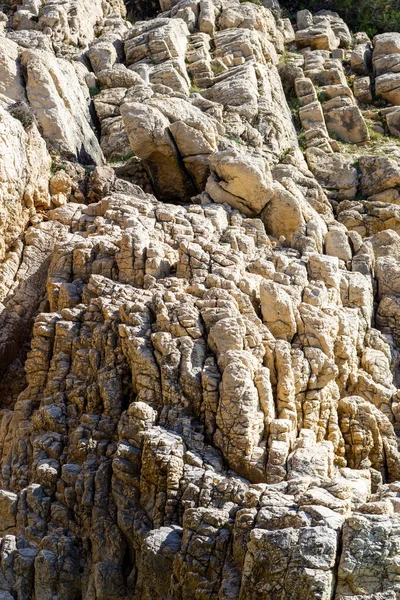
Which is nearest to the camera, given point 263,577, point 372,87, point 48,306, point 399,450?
point 263,577

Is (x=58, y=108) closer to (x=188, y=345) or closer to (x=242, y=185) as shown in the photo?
(x=242, y=185)

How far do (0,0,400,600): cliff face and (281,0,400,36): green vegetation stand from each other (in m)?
19.3

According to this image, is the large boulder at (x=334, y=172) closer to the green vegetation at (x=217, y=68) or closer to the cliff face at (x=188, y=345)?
the cliff face at (x=188, y=345)

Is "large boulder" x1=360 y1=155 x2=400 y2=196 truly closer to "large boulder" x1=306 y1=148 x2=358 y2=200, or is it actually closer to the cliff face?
the cliff face

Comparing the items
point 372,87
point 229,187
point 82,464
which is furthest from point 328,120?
point 82,464

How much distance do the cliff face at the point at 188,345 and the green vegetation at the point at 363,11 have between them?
19293 mm

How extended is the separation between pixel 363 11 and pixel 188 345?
40.7 m

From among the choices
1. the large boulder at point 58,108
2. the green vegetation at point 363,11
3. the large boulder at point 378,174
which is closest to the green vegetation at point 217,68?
the large boulder at point 378,174

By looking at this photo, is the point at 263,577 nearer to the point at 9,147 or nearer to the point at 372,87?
the point at 9,147

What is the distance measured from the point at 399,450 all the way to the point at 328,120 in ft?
70.8

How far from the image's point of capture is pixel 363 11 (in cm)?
5681

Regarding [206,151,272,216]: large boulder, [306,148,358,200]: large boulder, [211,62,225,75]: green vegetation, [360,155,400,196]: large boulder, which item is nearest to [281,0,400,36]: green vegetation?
[211,62,225,75]: green vegetation

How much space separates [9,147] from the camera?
2675 cm

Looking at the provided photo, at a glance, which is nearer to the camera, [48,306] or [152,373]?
[152,373]
